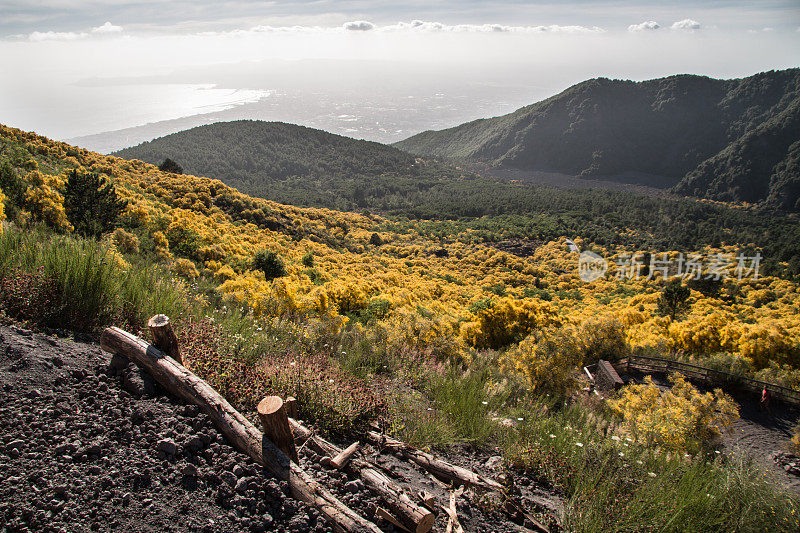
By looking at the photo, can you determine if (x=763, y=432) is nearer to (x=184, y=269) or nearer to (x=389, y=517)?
(x=389, y=517)

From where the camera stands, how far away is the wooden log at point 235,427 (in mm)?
2490

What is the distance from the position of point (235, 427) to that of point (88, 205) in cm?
1037

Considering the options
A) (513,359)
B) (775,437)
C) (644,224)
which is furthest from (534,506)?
(644,224)

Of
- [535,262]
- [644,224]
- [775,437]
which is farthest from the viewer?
[644,224]

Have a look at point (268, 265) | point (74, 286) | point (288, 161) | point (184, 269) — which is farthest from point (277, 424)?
point (288, 161)

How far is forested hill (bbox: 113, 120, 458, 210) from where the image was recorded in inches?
3236

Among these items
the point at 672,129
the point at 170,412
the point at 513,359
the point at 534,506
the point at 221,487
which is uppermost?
the point at 672,129

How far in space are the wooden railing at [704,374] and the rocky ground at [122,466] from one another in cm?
855

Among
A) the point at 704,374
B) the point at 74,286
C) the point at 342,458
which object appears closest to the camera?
the point at 342,458

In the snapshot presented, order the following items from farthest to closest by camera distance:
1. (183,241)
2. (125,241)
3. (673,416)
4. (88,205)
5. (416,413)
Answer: (183,241) < (125,241) < (88,205) < (673,416) < (416,413)

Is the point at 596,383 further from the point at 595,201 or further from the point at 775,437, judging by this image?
the point at 595,201

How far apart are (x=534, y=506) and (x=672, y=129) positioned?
695 feet

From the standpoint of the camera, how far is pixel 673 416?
619cm

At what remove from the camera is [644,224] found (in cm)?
7375
